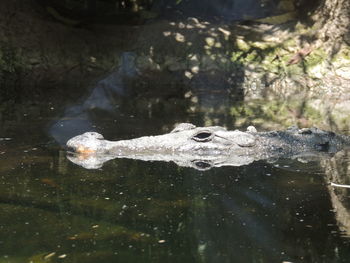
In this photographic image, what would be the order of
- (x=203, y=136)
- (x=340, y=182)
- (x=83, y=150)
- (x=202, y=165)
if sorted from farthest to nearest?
(x=203, y=136), (x=83, y=150), (x=202, y=165), (x=340, y=182)

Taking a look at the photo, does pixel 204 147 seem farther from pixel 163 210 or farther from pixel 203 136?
pixel 163 210

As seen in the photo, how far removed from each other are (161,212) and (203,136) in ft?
6.69

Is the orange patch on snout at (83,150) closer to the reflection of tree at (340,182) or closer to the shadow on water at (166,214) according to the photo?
the shadow on water at (166,214)

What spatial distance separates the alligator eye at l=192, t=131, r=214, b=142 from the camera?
267 inches

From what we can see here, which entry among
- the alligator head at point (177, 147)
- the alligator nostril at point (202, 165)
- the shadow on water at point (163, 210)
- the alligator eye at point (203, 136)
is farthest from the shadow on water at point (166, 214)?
the alligator eye at point (203, 136)

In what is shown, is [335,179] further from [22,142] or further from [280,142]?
[22,142]

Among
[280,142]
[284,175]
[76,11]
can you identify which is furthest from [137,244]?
[76,11]

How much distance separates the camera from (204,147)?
6.73m

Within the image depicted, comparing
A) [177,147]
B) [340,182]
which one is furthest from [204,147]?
[340,182]

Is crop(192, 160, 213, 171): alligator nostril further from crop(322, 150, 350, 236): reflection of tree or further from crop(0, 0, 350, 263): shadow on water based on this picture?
crop(322, 150, 350, 236): reflection of tree

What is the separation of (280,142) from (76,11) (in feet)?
28.3

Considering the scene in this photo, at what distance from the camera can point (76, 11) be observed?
1427 centimetres

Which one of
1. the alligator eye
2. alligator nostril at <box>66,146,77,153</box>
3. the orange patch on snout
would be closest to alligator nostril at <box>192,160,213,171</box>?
the alligator eye

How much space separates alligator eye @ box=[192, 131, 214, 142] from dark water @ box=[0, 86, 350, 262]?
1.89 feet
